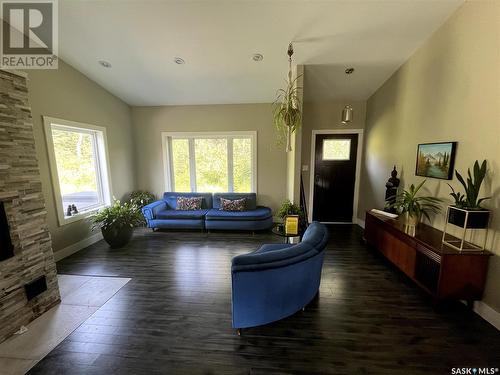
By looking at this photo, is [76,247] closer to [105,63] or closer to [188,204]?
[188,204]

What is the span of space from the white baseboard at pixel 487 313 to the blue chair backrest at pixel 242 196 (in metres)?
3.48

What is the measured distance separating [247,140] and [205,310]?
360 centimetres

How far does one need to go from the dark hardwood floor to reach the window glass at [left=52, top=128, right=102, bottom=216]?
1.62 m

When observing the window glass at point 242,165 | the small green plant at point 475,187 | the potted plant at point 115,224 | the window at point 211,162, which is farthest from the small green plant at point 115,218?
the small green plant at point 475,187

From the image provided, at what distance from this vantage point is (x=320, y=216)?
198 inches

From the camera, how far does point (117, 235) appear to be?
362 cm

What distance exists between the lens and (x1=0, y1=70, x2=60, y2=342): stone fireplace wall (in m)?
1.87

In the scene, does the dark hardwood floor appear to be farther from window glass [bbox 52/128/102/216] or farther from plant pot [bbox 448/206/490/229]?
window glass [bbox 52/128/102/216]

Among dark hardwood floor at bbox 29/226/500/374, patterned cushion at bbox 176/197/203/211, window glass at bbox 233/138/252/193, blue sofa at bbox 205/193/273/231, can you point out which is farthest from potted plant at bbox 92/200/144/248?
window glass at bbox 233/138/252/193

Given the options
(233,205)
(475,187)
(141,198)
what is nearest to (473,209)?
(475,187)

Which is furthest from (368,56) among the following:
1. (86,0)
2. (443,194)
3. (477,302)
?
(86,0)

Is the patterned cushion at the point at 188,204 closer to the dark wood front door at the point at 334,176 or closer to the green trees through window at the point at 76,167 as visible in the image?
the green trees through window at the point at 76,167

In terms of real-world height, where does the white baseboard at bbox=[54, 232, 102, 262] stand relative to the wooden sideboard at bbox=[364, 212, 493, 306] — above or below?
below

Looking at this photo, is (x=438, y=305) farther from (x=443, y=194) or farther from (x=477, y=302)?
(x=443, y=194)
